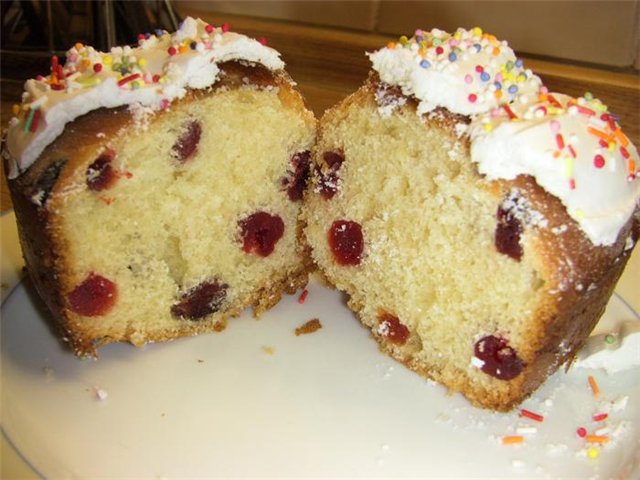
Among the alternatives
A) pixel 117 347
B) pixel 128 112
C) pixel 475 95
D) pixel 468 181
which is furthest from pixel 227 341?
pixel 475 95

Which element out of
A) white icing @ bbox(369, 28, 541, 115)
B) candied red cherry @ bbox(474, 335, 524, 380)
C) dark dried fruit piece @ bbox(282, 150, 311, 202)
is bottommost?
candied red cherry @ bbox(474, 335, 524, 380)

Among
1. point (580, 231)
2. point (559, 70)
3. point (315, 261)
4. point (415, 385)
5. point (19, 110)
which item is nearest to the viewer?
point (580, 231)

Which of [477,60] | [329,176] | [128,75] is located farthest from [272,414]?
[477,60]

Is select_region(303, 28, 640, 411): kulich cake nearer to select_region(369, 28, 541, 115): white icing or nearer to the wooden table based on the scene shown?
select_region(369, 28, 541, 115): white icing

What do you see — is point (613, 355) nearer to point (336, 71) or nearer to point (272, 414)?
point (272, 414)

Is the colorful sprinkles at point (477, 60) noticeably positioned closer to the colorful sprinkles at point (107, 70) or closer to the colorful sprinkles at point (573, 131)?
the colorful sprinkles at point (573, 131)

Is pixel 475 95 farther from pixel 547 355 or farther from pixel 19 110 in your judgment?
pixel 19 110

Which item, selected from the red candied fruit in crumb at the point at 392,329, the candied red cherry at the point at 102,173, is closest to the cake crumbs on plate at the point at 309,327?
the red candied fruit in crumb at the point at 392,329

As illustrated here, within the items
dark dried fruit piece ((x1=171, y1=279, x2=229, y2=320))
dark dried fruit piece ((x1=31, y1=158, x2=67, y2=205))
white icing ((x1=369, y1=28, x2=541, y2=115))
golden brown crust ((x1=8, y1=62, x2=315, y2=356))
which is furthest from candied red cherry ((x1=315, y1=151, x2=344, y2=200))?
dark dried fruit piece ((x1=31, y1=158, x2=67, y2=205))
